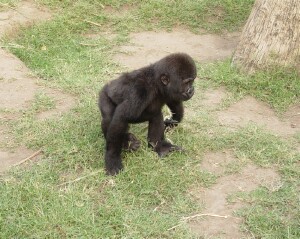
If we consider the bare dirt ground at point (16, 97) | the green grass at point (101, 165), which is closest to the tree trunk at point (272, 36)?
the green grass at point (101, 165)

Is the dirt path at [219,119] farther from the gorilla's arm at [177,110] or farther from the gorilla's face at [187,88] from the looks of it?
the gorilla's face at [187,88]

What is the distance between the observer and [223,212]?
14.9 ft

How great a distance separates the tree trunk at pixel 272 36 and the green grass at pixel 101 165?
0.19 m

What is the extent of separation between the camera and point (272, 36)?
7.07m

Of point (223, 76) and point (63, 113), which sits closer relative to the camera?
point (63, 113)

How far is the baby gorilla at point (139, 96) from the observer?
493 centimetres

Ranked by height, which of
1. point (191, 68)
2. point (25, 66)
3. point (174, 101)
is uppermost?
point (191, 68)

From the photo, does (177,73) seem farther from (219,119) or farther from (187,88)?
(219,119)

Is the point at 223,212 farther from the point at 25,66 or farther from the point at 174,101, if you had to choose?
the point at 25,66

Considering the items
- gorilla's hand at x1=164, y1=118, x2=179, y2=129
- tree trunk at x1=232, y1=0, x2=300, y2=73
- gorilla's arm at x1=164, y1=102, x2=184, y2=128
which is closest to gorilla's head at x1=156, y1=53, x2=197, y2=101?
gorilla's arm at x1=164, y1=102, x2=184, y2=128

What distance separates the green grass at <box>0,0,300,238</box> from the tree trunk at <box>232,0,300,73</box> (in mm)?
190

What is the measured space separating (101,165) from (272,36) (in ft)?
11.2

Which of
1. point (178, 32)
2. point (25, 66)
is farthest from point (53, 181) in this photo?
point (178, 32)

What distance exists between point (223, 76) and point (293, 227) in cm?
331
